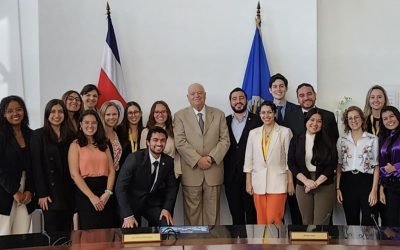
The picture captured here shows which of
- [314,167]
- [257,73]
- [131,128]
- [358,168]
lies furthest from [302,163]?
[131,128]

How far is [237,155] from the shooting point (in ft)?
15.1

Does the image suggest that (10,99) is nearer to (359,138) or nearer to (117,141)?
(117,141)

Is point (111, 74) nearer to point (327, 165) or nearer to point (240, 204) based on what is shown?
point (240, 204)

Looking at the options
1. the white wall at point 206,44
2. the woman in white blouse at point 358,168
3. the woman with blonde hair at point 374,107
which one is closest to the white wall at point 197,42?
the white wall at point 206,44

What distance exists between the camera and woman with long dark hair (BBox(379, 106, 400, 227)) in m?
3.92

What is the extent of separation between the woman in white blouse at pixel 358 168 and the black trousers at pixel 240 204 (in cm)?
89

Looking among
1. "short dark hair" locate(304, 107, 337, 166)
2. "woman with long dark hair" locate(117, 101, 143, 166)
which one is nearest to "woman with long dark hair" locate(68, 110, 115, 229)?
"woman with long dark hair" locate(117, 101, 143, 166)

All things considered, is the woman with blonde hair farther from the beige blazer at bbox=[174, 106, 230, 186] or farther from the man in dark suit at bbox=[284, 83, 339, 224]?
the beige blazer at bbox=[174, 106, 230, 186]

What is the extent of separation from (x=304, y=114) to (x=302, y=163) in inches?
23.7

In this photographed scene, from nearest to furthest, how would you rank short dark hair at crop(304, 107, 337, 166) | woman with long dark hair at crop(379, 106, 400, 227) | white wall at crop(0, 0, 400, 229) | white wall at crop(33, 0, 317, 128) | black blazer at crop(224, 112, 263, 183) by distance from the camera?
woman with long dark hair at crop(379, 106, 400, 227), short dark hair at crop(304, 107, 337, 166), black blazer at crop(224, 112, 263, 183), white wall at crop(0, 0, 400, 229), white wall at crop(33, 0, 317, 128)

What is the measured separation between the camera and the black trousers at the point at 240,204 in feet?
15.3

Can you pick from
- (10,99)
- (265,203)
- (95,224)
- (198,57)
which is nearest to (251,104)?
(198,57)

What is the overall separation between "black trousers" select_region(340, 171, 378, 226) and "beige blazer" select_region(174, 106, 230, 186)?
1127mm

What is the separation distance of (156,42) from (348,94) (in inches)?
91.1
